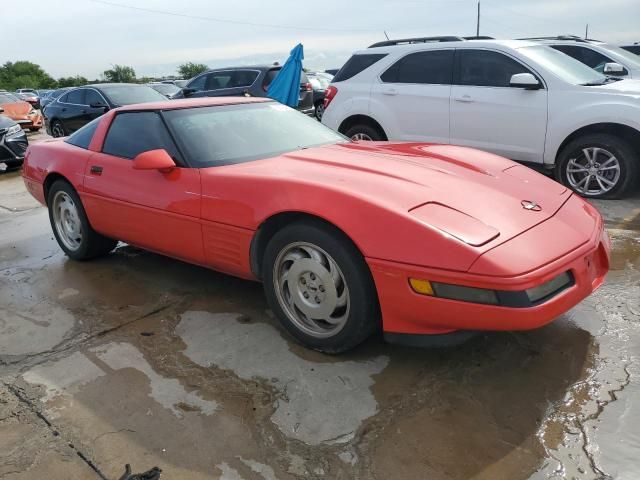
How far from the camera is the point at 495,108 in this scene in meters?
5.90

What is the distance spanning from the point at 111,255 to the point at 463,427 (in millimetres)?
3389

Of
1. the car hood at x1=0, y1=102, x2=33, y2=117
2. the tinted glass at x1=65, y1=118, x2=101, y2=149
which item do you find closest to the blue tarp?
the tinted glass at x1=65, y1=118, x2=101, y2=149

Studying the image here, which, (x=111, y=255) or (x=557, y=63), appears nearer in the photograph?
(x=111, y=255)

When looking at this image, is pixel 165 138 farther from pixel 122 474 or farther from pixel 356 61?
pixel 356 61

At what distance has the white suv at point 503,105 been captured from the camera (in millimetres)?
5367

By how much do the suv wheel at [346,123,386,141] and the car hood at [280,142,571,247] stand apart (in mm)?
3296

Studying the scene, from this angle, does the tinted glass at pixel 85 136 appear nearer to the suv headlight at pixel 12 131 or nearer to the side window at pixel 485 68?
the side window at pixel 485 68

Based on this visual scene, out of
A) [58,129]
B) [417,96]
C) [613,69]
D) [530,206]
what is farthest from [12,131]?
[530,206]

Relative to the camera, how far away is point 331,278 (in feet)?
8.78

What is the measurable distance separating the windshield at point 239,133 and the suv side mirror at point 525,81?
259 centimetres

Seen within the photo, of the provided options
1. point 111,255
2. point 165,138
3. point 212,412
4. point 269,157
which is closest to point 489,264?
point 212,412

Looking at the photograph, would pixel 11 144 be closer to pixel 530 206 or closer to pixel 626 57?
pixel 530 206

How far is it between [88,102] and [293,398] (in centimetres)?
1098

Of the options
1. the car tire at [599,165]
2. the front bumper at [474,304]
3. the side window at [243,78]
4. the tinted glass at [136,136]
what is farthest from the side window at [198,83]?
the front bumper at [474,304]
